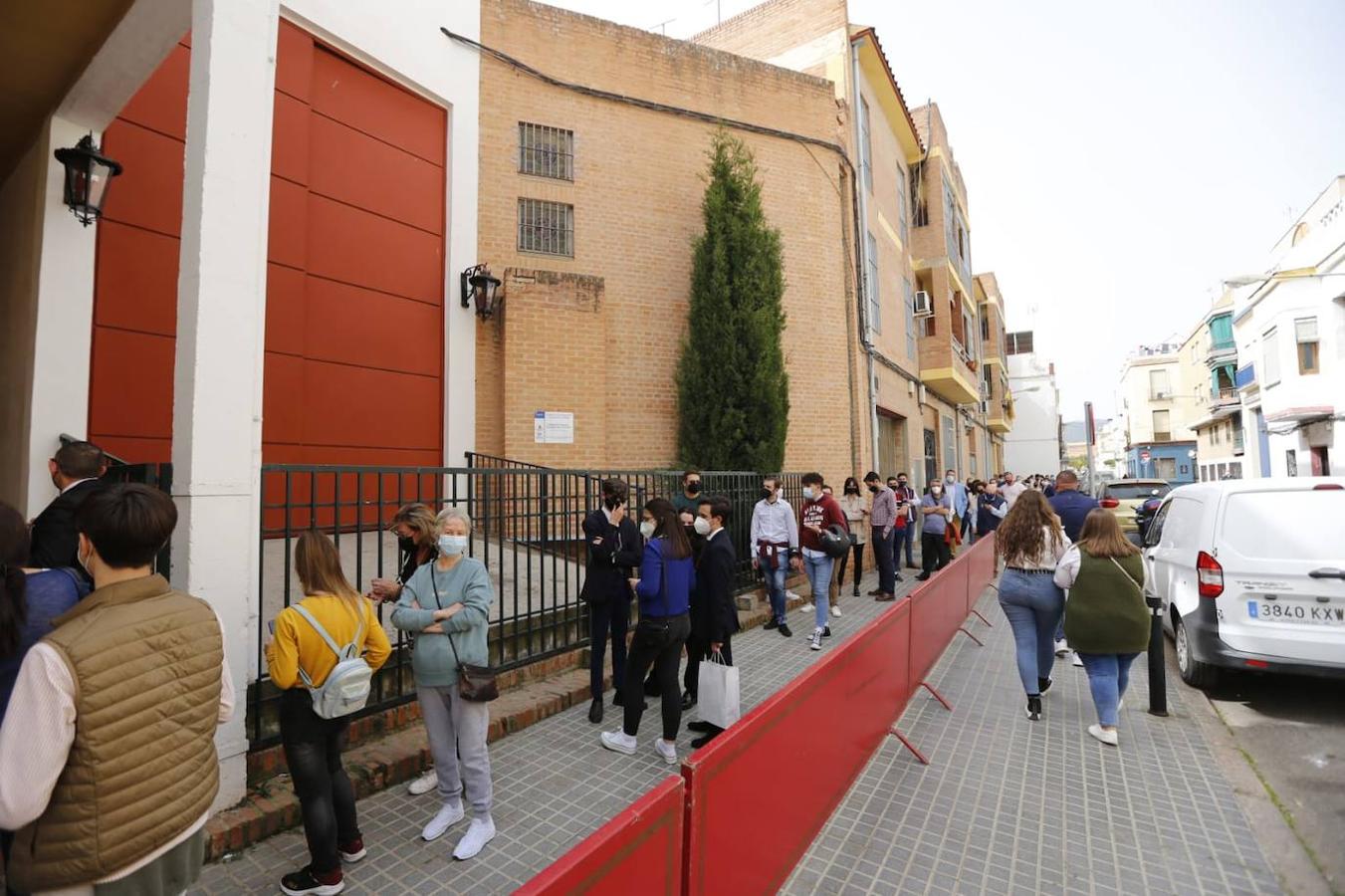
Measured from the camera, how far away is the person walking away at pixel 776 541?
25.0 ft

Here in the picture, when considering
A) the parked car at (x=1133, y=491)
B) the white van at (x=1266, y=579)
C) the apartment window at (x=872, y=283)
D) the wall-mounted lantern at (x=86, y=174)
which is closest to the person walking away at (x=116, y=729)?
the wall-mounted lantern at (x=86, y=174)

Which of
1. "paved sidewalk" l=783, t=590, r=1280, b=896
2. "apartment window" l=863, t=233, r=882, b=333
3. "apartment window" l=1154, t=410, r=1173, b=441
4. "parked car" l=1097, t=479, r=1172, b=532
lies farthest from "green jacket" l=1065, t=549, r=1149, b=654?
"apartment window" l=1154, t=410, r=1173, b=441

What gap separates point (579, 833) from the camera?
11.3 feet

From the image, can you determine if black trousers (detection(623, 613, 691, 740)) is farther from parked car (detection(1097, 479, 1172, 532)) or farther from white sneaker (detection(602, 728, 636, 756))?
parked car (detection(1097, 479, 1172, 532))

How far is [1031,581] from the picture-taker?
5.20 metres

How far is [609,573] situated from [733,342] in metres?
6.55

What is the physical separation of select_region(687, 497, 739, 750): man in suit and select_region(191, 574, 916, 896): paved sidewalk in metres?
0.48

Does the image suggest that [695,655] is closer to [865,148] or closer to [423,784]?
[423,784]

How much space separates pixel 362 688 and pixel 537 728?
88.1 inches

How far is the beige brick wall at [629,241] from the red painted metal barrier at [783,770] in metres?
6.76

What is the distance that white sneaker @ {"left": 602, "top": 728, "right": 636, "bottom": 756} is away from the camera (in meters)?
4.48

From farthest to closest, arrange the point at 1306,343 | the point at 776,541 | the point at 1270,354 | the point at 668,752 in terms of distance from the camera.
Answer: the point at 1270,354
the point at 1306,343
the point at 776,541
the point at 668,752

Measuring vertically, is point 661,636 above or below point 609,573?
below

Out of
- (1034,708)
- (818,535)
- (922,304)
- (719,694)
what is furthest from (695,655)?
(922,304)
